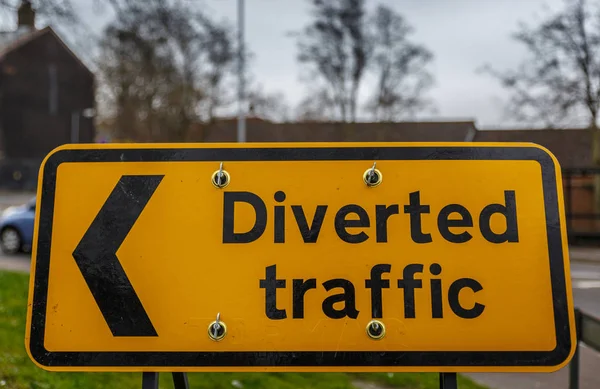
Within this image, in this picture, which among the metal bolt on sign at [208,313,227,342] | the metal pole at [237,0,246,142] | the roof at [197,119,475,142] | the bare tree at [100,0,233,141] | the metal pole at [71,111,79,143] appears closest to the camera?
the metal bolt on sign at [208,313,227,342]

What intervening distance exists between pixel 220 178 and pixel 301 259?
27 centimetres

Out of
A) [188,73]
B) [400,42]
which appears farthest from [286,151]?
[400,42]

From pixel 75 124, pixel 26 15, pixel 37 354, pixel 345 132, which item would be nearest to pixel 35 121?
pixel 75 124

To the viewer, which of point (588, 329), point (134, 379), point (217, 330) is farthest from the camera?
point (134, 379)

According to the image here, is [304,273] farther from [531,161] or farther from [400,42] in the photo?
[400,42]

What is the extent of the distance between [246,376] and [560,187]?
3.11m

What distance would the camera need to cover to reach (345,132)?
7996 millimetres

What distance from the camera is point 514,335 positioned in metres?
1.15

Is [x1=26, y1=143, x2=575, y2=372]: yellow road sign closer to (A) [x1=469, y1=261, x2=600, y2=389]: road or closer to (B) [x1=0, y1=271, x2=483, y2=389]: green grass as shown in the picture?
(B) [x1=0, y1=271, x2=483, y2=389]: green grass

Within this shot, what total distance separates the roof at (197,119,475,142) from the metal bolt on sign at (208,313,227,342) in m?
0.62

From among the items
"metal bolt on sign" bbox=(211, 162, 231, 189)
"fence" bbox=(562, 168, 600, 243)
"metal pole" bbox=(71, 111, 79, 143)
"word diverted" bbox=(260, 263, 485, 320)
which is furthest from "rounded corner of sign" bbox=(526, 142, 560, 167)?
"metal pole" bbox=(71, 111, 79, 143)

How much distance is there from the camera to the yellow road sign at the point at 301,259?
1153mm

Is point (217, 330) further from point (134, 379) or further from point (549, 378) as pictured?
point (549, 378)

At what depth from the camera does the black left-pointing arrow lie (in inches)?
46.1
